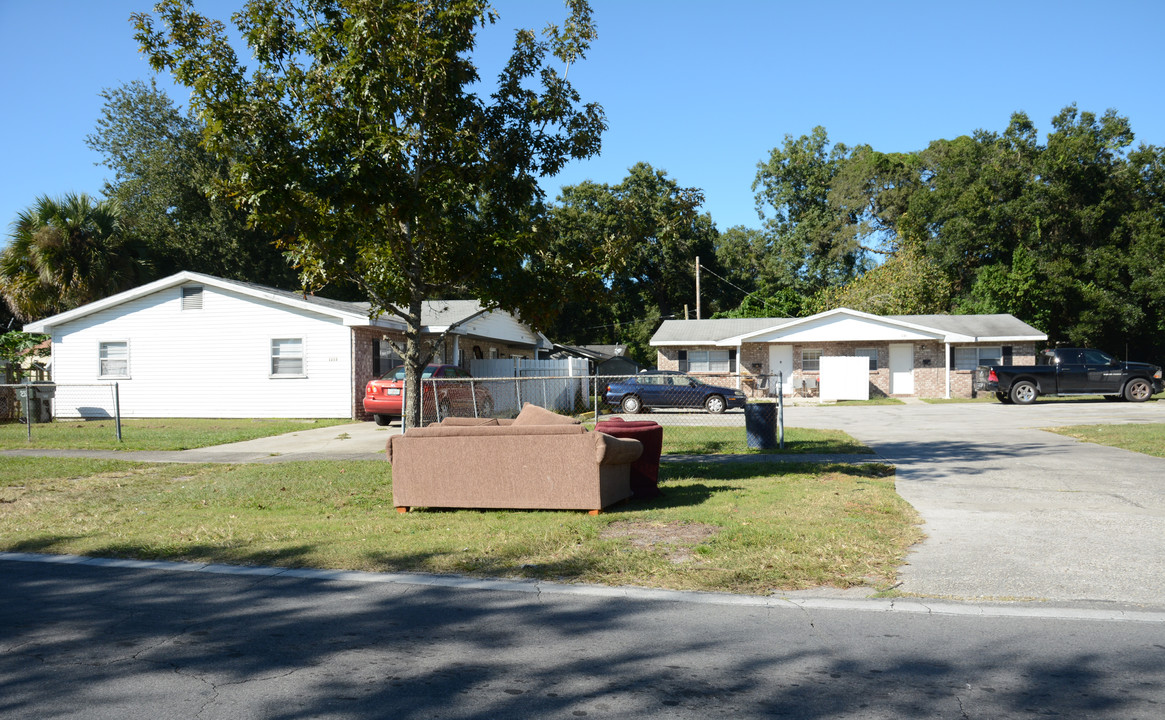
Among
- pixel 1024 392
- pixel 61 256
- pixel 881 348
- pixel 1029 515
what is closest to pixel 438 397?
pixel 1029 515

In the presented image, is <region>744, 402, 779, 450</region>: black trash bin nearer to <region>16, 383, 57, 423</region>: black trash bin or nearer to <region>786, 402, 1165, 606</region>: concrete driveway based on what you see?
<region>786, 402, 1165, 606</region>: concrete driveway

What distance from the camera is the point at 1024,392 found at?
27.9 metres

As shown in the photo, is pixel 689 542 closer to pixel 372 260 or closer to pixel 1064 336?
pixel 372 260

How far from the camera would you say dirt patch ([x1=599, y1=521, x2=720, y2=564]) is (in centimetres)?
704

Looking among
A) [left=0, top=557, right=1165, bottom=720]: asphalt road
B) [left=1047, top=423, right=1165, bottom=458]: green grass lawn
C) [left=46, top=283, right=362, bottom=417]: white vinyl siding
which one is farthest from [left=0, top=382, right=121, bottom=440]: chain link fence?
[left=1047, top=423, right=1165, bottom=458]: green grass lawn

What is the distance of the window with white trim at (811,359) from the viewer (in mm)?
35156

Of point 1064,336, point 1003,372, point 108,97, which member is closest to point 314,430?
point 1003,372

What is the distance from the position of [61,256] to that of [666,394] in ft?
66.4

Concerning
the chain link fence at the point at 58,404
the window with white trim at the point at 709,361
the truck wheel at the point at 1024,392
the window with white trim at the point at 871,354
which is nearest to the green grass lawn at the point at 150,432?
the chain link fence at the point at 58,404

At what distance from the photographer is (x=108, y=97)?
44625 millimetres

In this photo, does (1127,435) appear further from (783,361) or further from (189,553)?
(783,361)

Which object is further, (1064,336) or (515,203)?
(1064,336)

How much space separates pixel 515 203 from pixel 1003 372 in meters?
22.4

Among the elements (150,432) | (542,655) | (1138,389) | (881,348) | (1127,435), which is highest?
(881,348)
